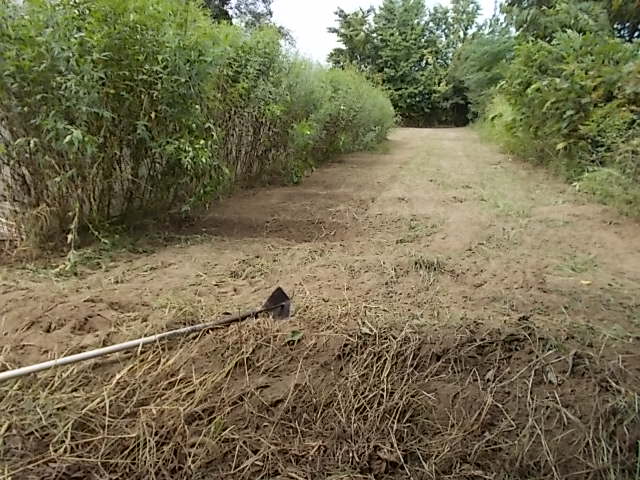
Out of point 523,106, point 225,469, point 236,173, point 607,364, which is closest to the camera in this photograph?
point 225,469

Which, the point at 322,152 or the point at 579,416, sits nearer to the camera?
the point at 579,416

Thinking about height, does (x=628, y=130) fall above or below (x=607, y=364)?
above

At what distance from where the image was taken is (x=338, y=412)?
130 centimetres

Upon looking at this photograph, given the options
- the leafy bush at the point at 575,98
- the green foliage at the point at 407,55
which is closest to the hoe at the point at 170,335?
the leafy bush at the point at 575,98

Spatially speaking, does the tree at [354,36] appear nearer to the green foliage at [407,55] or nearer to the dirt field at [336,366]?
the green foliage at [407,55]

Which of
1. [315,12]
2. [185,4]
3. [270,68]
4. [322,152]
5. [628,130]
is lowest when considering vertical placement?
[322,152]

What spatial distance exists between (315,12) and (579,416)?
834 centimetres

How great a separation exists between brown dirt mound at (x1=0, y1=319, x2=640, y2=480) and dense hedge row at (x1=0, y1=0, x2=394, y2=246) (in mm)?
1275

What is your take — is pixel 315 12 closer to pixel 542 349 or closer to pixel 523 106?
pixel 523 106

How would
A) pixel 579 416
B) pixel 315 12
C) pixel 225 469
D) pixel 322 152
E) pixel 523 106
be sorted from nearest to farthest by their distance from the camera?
pixel 225 469
pixel 579 416
pixel 523 106
pixel 322 152
pixel 315 12

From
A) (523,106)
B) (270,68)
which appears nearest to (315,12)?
(523,106)

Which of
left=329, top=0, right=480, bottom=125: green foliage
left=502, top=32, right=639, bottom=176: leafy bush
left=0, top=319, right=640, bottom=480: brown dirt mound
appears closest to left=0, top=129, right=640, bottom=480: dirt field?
left=0, top=319, right=640, bottom=480: brown dirt mound

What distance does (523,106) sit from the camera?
19.8ft

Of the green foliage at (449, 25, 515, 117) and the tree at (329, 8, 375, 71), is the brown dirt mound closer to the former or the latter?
the green foliage at (449, 25, 515, 117)
